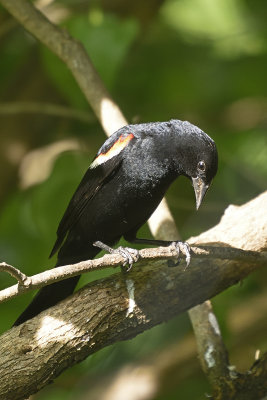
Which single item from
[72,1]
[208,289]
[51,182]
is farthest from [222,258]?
[72,1]

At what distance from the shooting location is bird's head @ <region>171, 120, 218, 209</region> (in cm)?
359

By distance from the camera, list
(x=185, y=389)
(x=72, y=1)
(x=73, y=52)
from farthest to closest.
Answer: (x=72, y=1) → (x=185, y=389) → (x=73, y=52)

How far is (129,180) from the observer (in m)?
3.63

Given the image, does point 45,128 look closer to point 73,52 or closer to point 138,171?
point 73,52

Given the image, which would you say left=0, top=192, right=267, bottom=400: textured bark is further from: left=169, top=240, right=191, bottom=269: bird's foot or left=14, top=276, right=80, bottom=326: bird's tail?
left=14, top=276, right=80, bottom=326: bird's tail

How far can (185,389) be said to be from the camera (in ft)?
14.9

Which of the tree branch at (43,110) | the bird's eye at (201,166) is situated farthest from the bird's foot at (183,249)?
the tree branch at (43,110)

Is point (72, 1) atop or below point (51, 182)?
atop

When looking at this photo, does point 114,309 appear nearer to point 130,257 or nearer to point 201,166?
point 130,257

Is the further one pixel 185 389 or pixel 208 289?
pixel 185 389

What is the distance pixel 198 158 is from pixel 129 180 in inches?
15.6

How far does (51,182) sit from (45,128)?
1.38 meters

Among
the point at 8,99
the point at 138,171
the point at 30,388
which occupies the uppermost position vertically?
the point at 8,99

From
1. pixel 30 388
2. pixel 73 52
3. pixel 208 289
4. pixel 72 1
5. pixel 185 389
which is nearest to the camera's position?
pixel 30 388
